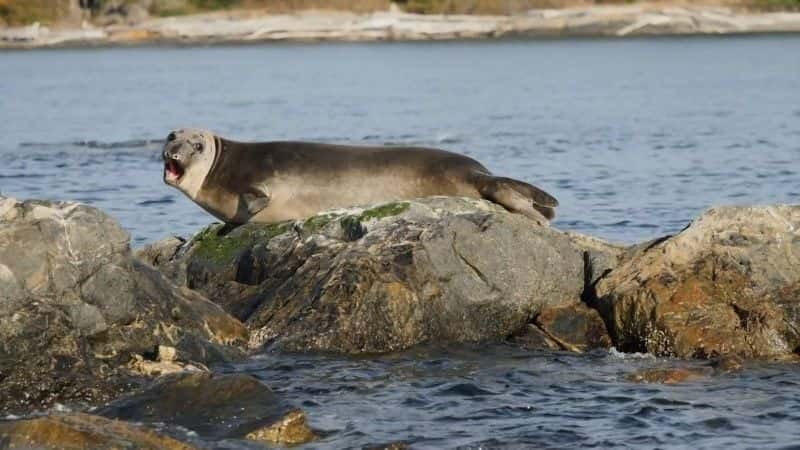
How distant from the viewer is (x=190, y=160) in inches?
469

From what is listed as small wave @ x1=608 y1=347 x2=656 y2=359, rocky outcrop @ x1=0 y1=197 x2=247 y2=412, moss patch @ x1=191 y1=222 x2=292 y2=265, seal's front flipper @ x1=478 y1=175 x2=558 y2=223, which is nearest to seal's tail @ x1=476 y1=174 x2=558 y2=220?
seal's front flipper @ x1=478 y1=175 x2=558 y2=223

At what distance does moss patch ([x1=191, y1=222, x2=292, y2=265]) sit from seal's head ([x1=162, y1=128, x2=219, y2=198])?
0.46 m

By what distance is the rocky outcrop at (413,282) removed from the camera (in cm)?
1019

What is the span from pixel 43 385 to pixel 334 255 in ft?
8.00

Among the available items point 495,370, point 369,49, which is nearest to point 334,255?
point 495,370

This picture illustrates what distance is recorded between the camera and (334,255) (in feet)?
34.8

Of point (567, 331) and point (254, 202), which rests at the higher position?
point (254, 202)

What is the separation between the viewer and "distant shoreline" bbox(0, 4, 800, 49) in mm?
65062

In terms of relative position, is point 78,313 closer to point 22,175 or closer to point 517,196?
point 517,196

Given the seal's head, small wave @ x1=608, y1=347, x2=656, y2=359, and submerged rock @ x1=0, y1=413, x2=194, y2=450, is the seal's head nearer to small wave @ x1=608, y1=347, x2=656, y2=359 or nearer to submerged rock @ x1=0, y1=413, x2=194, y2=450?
small wave @ x1=608, y1=347, x2=656, y2=359

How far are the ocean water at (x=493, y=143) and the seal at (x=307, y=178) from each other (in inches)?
77.7

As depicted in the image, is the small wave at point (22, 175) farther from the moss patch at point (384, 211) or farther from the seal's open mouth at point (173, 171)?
the moss patch at point (384, 211)

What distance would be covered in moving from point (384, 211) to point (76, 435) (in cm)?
377

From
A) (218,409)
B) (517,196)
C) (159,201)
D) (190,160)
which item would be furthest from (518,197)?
(159,201)
